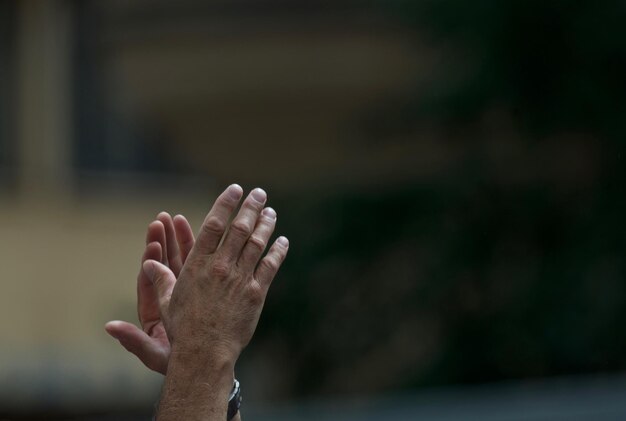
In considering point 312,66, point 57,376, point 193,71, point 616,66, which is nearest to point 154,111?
point 193,71

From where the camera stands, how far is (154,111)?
44.1 feet

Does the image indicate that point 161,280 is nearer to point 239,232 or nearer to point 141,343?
point 141,343

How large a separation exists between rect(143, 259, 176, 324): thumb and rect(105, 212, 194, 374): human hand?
0.06 meters

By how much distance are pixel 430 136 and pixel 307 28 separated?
8.96 ft

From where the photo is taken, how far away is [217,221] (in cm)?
279

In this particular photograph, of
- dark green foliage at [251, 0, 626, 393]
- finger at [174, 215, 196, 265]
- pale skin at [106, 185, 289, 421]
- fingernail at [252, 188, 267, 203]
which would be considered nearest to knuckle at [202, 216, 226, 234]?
pale skin at [106, 185, 289, 421]

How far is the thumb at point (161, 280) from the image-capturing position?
3000 mm

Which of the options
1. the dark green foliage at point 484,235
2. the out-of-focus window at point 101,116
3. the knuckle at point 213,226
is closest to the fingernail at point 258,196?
the knuckle at point 213,226

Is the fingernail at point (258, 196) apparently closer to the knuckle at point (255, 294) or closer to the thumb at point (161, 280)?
the knuckle at point (255, 294)

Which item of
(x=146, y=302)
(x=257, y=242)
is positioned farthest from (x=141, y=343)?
(x=257, y=242)

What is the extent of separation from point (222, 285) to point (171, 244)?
49 centimetres

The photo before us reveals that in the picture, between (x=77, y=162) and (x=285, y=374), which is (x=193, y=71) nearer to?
(x=77, y=162)

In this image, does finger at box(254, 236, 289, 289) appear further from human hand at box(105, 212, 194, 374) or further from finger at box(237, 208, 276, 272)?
human hand at box(105, 212, 194, 374)

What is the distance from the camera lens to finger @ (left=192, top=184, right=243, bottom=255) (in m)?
2.79
